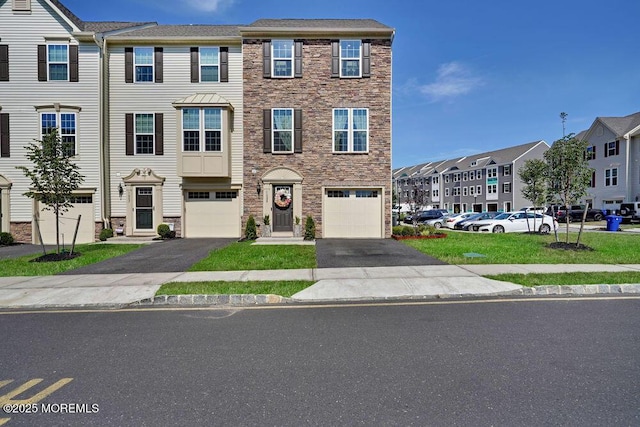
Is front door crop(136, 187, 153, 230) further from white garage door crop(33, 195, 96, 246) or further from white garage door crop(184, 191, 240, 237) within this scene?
white garage door crop(33, 195, 96, 246)

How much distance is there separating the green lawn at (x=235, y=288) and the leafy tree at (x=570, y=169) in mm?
11000

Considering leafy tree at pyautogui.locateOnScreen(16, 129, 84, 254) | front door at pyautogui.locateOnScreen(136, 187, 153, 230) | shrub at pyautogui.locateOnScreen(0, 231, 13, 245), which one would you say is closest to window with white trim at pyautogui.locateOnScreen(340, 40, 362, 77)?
front door at pyautogui.locateOnScreen(136, 187, 153, 230)

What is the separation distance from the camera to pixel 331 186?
1711 centimetres

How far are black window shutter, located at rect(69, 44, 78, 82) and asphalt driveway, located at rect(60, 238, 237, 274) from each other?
9.20 meters

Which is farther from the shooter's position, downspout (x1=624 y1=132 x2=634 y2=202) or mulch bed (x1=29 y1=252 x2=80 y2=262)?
downspout (x1=624 y1=132 x2=634 y2=202)

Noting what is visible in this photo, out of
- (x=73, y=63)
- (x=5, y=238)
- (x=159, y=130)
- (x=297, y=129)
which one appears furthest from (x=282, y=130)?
(x=5, y=238)

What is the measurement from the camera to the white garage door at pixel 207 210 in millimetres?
17578

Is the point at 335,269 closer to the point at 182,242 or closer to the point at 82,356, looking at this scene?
the point at 82,356

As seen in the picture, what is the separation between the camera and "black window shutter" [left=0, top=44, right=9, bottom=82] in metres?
16.4

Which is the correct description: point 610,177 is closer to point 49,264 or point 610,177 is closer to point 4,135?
point 49,264

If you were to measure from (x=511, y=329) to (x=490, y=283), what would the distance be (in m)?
2.73

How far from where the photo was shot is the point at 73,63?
1655cm

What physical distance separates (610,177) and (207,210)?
42.9 m

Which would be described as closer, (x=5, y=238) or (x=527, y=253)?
(x=527, y=253)
